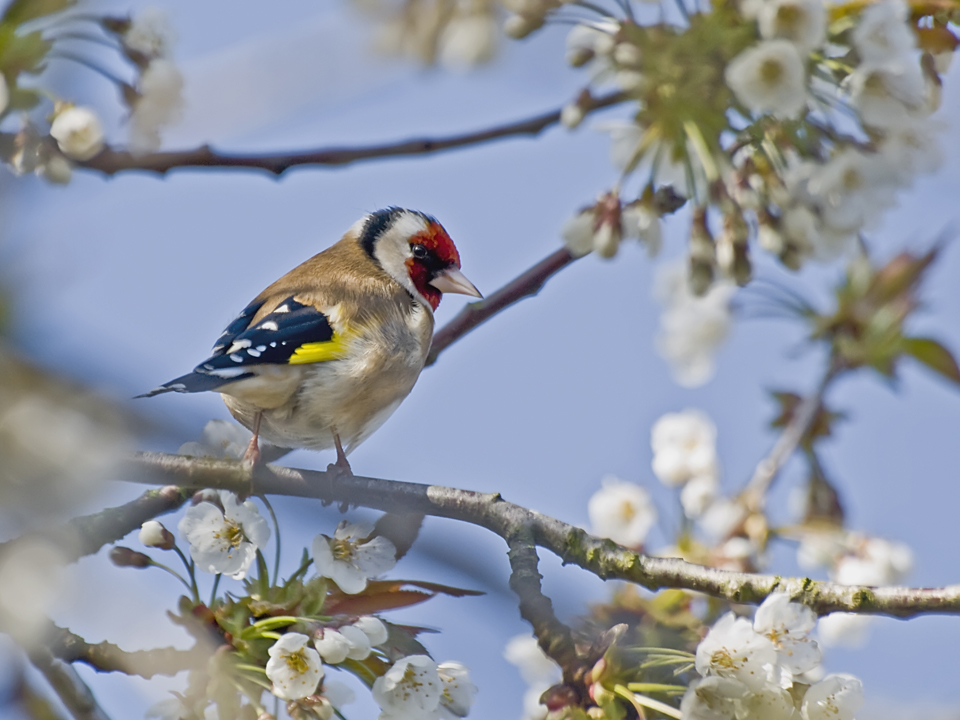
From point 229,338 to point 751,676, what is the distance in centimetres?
172

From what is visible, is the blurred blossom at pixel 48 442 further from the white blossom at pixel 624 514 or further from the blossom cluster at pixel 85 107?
the white blossom at pixel 624 514

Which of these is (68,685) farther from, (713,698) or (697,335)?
(697,335)

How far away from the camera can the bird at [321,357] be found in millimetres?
2740

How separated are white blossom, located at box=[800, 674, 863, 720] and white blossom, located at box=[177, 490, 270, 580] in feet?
3.64

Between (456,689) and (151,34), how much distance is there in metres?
2.04

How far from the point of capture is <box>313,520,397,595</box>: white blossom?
6.49 feet

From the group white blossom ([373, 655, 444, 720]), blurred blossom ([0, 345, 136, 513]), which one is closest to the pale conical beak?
white blossom ([373, 655, 444, 720])

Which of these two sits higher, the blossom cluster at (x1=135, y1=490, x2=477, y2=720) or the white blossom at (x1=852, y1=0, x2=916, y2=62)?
the white blossom at (x1=852, y1=0, x2=916, y2=62)

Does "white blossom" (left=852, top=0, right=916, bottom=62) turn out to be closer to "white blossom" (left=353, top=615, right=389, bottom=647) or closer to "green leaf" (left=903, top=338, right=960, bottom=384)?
"green leaf" (left=903, top=338, right=960, bottom=384)

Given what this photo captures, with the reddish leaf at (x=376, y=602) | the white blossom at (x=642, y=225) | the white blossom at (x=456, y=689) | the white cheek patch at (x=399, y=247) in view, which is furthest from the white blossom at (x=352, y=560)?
the white cheek patch at (x=399, y=247)

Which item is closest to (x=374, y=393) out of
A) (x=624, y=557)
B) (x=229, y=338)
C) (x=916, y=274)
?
(x=229, y=338)

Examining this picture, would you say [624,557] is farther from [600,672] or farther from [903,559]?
[903,559]

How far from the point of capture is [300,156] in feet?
7.58

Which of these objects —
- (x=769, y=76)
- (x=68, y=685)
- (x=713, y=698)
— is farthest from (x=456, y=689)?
(x=769, y=76)
